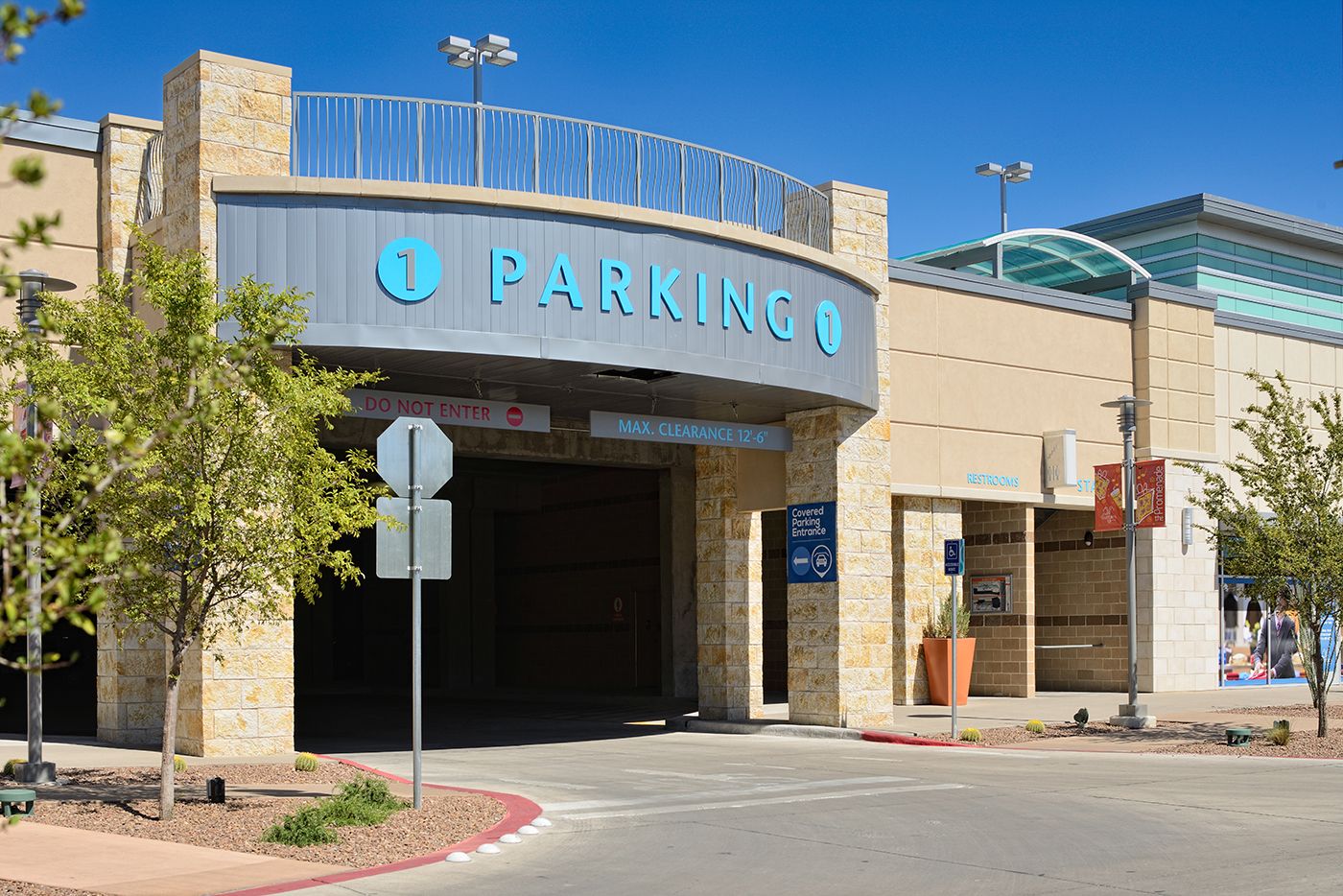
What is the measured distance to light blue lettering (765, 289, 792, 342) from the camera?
70.7 feet

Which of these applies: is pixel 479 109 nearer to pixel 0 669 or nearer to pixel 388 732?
pixel 388 732

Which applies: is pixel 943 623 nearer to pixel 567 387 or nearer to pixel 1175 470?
pixel 1175 470

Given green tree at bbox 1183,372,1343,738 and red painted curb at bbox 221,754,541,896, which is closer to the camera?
red painted curb at bbox 221,754,541,896

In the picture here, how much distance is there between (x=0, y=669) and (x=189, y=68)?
29.2 meters

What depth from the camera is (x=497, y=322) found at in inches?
746

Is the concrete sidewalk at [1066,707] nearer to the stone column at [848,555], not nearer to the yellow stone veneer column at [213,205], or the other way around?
the stone column at [848,555]

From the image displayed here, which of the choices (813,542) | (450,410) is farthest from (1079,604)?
(450,410)

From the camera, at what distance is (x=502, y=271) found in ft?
62.5

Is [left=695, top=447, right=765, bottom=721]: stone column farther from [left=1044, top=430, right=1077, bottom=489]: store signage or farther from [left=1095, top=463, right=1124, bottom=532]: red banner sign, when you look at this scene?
[left=1044, top=430, right=1077, bottom=489]: store signage

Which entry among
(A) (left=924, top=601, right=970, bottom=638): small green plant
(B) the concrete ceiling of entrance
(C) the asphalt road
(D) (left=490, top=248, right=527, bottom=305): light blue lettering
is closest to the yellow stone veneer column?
(C) the asphalt road

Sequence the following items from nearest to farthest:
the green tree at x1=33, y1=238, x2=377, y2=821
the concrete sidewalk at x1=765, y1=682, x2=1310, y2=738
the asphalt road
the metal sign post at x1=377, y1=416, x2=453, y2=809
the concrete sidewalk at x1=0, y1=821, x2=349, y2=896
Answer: the concrete sidewalk at x1=0, y1=821, x2=349, y2=896 < the asphalt road < the green tree at x1=33, y1=238, x2=377, y2=821 < the metal sign post at x1=377, y1=416, x2=453, y2=809 < the concrete sidewalk at x1=765, y1=682, x2=1310, y2=738

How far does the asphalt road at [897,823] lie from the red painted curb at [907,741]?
1.88ft

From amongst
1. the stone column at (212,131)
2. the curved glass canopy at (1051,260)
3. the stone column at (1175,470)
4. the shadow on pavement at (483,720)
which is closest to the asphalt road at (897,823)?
the shadow on pavement at (483,720)

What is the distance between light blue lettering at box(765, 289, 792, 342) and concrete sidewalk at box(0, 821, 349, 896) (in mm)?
12205
